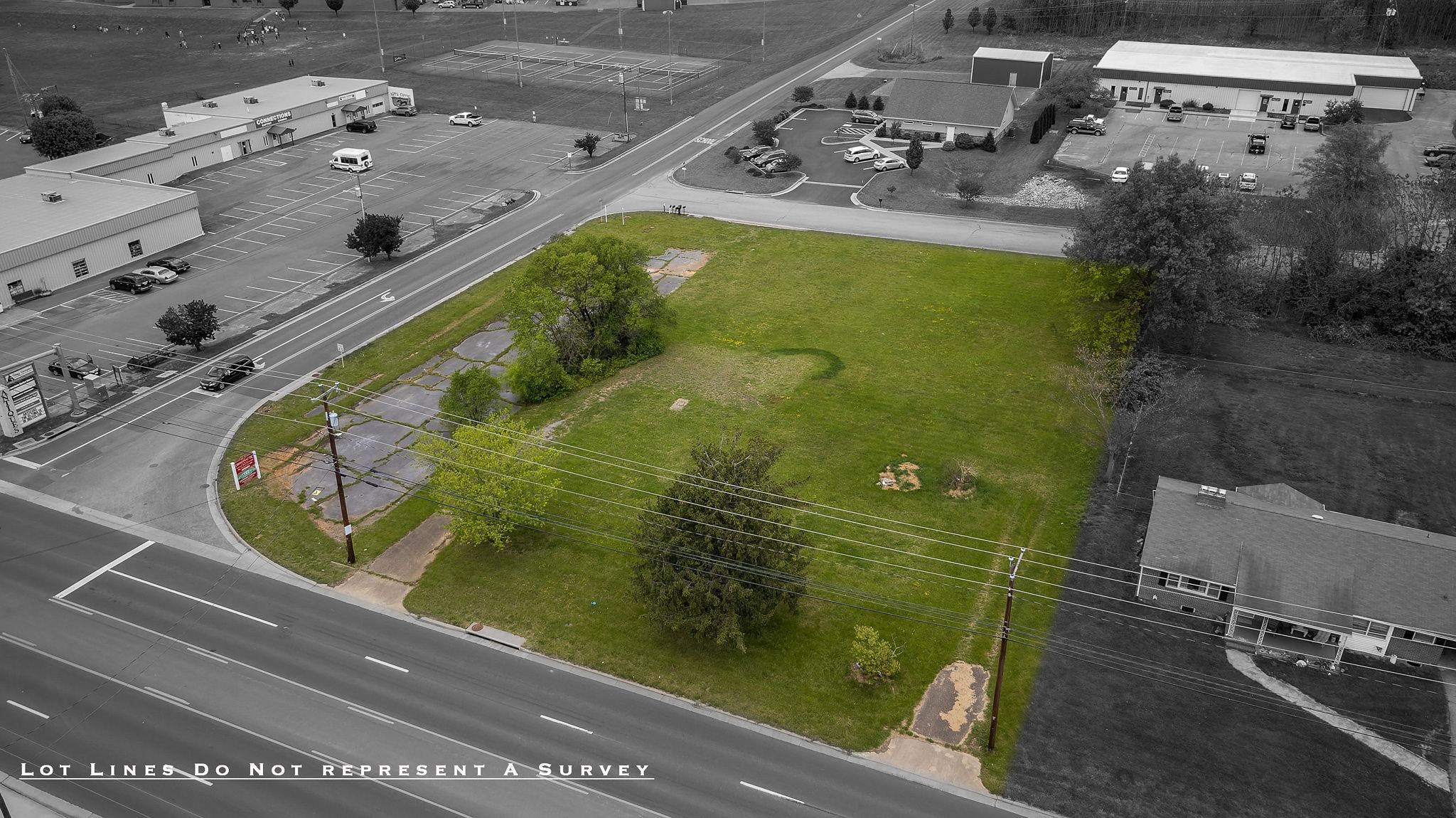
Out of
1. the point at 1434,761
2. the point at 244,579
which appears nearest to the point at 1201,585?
the point at 1434,761

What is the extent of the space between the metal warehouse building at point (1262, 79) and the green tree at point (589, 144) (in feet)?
189

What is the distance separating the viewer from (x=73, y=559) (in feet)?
148

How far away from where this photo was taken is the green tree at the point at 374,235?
73500 millimetres

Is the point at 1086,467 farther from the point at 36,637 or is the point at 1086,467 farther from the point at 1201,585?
the point at 36,637

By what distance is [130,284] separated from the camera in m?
71.1

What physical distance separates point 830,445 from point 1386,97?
89621 mm

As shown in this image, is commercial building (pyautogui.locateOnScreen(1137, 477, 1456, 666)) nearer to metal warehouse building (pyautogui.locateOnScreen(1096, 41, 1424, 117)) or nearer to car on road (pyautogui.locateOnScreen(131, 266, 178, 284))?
car on road (pyautogui.locateOnScreen(131, 266, 178, 284))

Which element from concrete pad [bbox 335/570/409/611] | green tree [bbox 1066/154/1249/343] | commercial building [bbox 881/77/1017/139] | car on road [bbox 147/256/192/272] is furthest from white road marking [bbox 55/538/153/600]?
commercial building [bbox 881/77/1017/139]

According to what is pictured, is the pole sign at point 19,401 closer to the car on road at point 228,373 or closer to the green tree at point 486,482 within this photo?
the car on road at point 228,373

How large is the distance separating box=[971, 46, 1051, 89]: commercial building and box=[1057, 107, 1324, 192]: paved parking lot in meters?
10.8

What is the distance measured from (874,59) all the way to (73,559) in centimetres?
11507

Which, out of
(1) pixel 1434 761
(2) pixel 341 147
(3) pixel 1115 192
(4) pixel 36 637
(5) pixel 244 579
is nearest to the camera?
(1) pixel 1434 761

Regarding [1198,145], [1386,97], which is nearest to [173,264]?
[1198,145]

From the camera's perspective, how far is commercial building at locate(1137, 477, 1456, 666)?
38.6 metres
